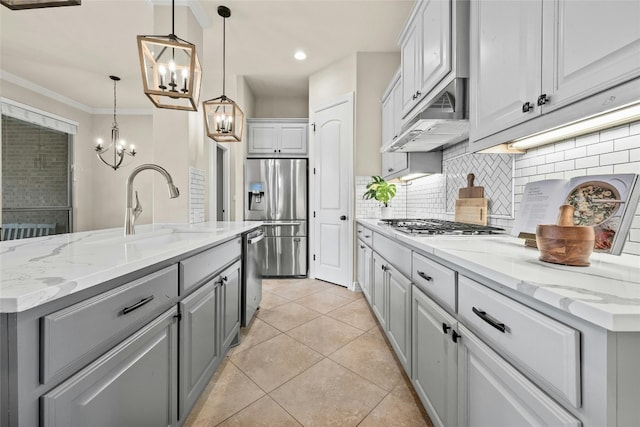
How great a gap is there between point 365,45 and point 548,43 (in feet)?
9.51

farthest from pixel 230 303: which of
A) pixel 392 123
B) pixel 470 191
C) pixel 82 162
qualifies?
pixel 82 162

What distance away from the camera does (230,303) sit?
187 centimetres

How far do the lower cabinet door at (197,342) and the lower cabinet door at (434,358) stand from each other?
108cm

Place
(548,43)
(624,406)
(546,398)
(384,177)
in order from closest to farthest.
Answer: (624,406)
(546,398)
(548,43)
(384,177)

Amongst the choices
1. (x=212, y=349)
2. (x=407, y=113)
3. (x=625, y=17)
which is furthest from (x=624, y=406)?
(x=407, y=113)

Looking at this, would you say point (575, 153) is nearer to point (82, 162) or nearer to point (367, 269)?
point (367, 269)

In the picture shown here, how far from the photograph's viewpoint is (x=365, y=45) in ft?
11.3

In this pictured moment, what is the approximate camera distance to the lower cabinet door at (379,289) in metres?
2.08

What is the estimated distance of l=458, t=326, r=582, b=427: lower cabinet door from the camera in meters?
0.63

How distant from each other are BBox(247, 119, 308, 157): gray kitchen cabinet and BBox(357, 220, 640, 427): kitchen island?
334cm

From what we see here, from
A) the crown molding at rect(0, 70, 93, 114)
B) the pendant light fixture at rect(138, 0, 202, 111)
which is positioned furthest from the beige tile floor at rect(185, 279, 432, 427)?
the crown molding at rect(0, 70, 93, 114)

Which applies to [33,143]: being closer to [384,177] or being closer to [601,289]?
[384,177]

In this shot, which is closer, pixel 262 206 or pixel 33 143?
pixel 262 206

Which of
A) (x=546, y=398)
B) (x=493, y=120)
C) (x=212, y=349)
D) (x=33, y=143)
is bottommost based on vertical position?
(x=212, y=349)
